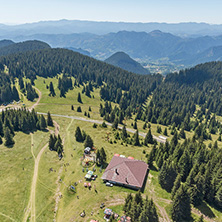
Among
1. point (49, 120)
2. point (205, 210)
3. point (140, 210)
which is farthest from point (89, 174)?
point (49, 120)

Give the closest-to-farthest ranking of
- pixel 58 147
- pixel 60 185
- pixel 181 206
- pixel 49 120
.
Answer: pixel 181 206 → pixel 60 185 → pixel 58 147 → pixel 49 120

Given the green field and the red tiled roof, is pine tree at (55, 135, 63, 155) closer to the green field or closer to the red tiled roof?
the green field

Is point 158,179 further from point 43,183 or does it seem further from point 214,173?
point 43,183

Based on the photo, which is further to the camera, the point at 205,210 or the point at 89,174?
the point at 89,174

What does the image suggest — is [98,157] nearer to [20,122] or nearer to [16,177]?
[16,177]

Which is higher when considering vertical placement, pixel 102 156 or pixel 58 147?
pixel 102 156

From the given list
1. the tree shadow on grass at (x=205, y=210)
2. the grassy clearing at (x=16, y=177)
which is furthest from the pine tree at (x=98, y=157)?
the tree shadow on grass at (x=205, y=210)

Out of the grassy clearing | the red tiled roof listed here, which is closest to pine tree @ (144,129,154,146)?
the red tiled roof

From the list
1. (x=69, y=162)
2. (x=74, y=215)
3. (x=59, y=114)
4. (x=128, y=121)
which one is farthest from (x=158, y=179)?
(x=59, y=114)
